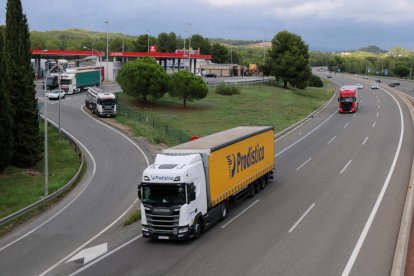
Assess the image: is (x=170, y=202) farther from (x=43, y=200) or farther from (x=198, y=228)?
(x=43, y=200)

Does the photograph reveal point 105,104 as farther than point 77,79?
No

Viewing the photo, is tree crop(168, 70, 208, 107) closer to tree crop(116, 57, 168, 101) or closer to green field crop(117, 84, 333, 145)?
tree crop(116, 57, 168, 101)

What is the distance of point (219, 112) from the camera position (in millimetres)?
72625

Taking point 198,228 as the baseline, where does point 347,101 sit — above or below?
above

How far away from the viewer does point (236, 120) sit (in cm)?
6581

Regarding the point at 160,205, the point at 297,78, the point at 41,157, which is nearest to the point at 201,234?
the point at 160,205

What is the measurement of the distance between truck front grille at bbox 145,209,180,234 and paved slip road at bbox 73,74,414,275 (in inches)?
25.8

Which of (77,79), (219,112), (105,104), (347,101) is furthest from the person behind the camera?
(77,79)

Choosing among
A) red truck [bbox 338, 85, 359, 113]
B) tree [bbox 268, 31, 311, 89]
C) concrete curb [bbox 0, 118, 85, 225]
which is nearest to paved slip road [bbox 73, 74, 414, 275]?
concrete curb [bbox 0, 118, 85, 225]

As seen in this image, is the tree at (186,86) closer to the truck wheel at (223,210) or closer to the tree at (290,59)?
the tree at (290,59)

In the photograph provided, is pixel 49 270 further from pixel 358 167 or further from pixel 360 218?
pixel 358 167

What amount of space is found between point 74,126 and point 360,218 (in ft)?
136

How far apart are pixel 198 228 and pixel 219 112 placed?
51.0 m

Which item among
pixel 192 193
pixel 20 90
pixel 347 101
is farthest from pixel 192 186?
pixel 347 101
